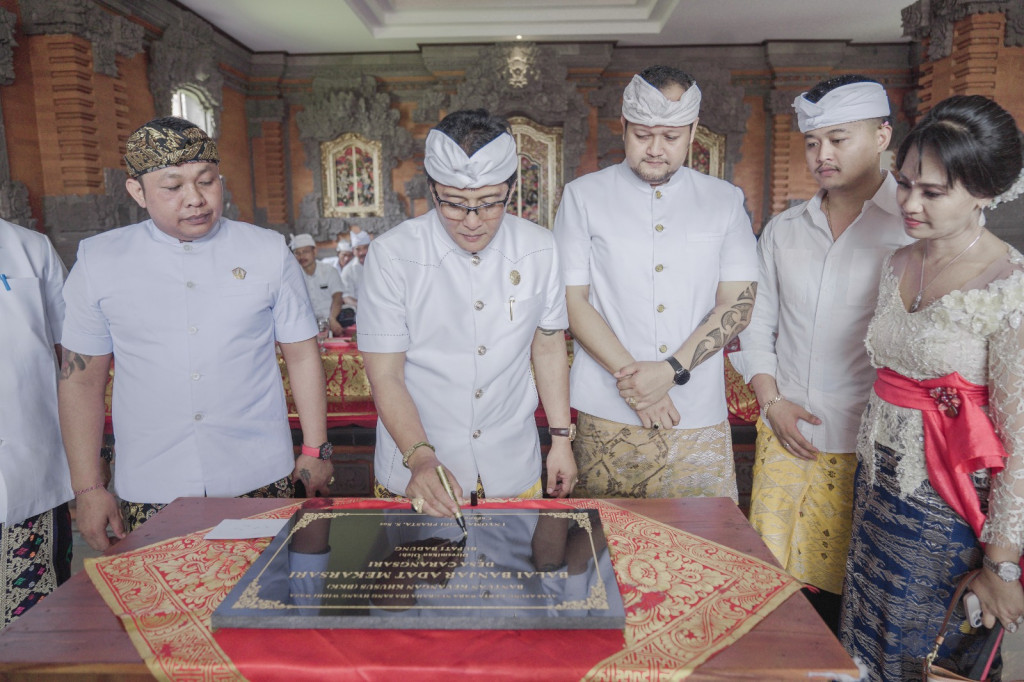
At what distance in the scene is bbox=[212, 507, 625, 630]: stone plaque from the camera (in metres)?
0.99

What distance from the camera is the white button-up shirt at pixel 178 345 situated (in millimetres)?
1618

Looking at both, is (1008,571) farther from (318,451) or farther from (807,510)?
(318,451)

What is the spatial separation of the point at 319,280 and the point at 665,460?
4.87m

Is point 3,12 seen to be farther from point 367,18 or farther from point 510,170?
point 510,170

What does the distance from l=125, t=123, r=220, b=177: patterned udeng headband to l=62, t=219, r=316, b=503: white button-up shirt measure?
202 millimetres

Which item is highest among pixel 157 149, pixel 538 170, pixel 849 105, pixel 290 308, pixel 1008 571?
pixel 538 170

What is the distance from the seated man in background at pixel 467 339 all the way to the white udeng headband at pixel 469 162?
0.03m

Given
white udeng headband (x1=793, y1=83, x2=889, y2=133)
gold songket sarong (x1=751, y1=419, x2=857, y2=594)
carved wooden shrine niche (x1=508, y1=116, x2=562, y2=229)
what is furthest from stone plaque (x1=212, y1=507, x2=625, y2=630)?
carved wooden shrine niche (x1=508, y1=116, x2=562, y2=229)

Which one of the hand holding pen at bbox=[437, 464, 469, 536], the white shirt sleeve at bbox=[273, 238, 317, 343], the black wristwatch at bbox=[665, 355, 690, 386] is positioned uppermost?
the white shirt sleeve at bbox=[273, 238, 317, 343]

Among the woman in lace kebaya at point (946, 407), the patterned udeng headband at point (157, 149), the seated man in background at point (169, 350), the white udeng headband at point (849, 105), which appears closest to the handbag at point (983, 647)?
the woman in lace kebaya at point (946, 407)

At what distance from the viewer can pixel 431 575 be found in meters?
1.10

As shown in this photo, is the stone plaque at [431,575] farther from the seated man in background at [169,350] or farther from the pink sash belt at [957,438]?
the pink sash belt at [957,438]

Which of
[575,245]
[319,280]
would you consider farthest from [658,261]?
[319,280]

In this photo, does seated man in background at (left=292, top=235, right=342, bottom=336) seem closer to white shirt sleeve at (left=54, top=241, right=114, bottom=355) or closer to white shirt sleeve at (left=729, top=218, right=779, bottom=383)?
white shirt sleeve at (left=54, top=241, right=114, bottom=355)
